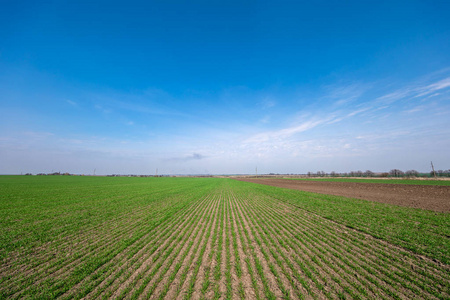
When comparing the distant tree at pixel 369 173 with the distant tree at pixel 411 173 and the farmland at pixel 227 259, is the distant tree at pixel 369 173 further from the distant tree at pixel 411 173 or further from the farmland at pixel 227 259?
the farmland at pixel 227 259

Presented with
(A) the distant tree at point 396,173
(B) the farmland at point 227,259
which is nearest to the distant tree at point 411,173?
(A) the distant tree at point 396,173

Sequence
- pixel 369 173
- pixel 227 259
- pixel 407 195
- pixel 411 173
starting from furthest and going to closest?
pixel 369 173, pixel 411 173, pixel 407 195, pixel 227 259

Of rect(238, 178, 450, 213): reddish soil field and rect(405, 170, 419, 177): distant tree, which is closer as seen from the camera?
rect(238, 178, 450, 213): reddish soil field

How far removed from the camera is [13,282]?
17.2ft

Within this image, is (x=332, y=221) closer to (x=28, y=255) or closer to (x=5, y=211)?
(x=28, y=255)

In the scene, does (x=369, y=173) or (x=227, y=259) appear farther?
(x=369, y=173)

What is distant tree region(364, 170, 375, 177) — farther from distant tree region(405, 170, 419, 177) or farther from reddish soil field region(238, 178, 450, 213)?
reddish soil field region(238, 178, 450, 213)

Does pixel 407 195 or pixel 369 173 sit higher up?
pixel 369 173

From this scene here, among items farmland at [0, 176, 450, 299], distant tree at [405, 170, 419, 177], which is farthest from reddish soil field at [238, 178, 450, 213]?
distant tree at [405, 170, 419, 177]

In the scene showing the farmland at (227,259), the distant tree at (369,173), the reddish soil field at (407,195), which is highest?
the distant tree at (369,173)

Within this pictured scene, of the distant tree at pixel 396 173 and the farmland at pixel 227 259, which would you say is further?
the distant tree at pixel 396 173

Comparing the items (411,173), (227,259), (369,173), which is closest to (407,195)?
(227,259)

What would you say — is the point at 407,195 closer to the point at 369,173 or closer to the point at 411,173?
the point at 411,173

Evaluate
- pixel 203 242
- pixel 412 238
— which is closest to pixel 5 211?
pixel 203 242
